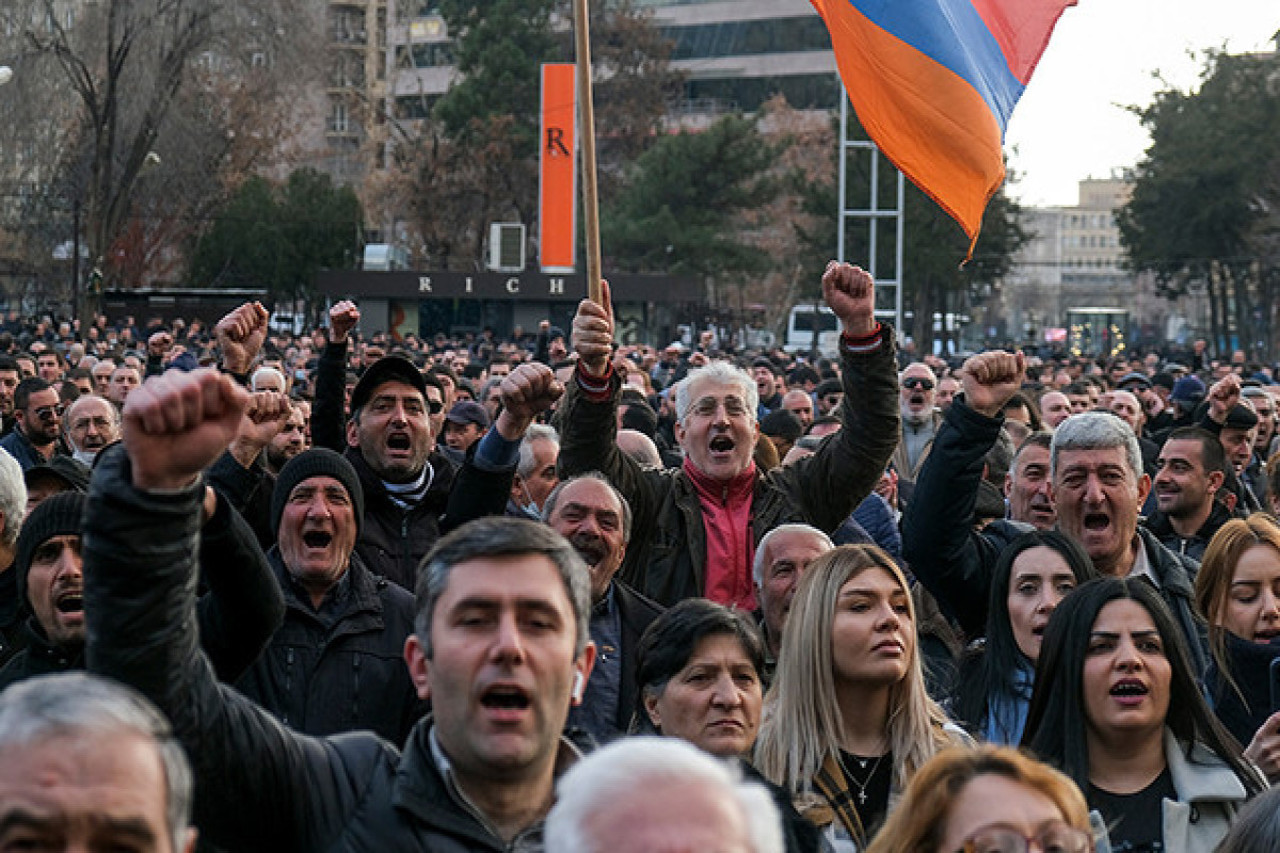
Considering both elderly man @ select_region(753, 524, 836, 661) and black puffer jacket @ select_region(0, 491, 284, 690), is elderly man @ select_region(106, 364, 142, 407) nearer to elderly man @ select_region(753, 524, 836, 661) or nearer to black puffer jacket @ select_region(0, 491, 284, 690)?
elderly man @ select_region(753, 524, 836, 661)

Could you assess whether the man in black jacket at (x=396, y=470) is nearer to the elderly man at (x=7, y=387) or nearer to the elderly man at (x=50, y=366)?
the elderly man at (x=7, y=387)

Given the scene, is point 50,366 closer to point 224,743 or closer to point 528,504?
point 528,504

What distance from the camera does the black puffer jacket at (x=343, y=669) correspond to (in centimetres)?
546

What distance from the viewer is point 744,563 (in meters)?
7.01

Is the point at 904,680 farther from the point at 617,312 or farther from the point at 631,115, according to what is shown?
the point at 631,115

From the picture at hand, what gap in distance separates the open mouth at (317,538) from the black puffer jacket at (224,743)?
238 centimetres

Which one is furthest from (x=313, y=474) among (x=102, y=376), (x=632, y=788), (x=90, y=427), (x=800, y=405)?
(x=102, y=376)

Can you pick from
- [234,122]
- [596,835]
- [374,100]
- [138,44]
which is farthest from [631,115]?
[596,835]

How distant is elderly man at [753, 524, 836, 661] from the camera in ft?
20.5

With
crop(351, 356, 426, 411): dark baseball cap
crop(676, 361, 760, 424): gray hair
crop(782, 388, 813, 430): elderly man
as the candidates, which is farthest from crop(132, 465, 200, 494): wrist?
crop(782, 388, 813, 430): elderly man

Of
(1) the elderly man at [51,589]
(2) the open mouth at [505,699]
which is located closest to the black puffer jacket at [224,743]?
(2) the open mouth at [505,699]

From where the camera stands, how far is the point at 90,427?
10.7 metres

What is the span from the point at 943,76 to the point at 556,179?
3265cm

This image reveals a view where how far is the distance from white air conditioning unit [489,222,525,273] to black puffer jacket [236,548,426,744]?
41.1 meters
